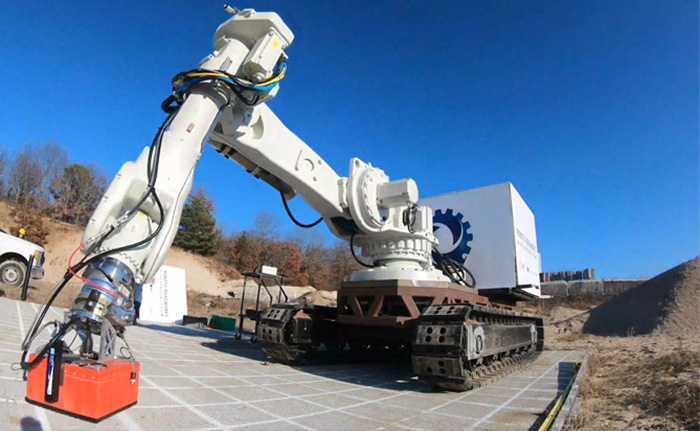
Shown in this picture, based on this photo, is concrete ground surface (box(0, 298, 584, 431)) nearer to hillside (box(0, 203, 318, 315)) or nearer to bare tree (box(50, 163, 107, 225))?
hillside (box(0, 203, 318, 315))

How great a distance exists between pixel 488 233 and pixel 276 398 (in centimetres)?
590

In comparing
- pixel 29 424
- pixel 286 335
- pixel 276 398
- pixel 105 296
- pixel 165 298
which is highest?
pixel 105 296

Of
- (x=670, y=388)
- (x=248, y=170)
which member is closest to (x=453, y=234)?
(x=670, y=388)

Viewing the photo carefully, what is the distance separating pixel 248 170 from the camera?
4.67 meters

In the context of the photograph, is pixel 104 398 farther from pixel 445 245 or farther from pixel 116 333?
pixel 445 245

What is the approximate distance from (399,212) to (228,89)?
10.7ft

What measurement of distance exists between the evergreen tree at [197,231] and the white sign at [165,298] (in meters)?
21.8

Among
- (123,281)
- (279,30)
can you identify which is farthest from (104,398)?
(279,30)

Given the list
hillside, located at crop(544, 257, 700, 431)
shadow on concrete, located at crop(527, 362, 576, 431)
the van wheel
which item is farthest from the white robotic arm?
the van wheel

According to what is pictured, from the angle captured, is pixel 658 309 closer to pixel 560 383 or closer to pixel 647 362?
pixel 647 362

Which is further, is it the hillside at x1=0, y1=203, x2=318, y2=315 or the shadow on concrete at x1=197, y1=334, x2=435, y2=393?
the hillside at x1=0, y1=203, x2=318, y2=315

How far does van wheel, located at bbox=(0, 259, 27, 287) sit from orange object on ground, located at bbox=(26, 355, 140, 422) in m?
11.9

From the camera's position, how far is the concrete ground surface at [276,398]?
2.54 metres

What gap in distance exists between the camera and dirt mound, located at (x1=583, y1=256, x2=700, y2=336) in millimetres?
12523
